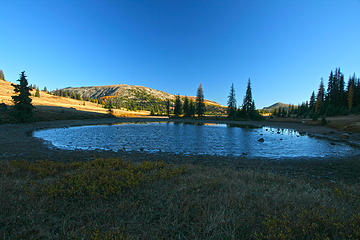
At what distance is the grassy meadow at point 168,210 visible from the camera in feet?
11.3

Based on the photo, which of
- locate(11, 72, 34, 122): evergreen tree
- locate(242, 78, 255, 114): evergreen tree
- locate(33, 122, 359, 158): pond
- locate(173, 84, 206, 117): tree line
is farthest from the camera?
locate(173, 84, 206, 117): tree line

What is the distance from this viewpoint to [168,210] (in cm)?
445

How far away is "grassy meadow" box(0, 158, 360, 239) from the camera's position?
3.46 metres

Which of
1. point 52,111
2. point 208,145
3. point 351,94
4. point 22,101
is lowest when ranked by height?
point 208,145

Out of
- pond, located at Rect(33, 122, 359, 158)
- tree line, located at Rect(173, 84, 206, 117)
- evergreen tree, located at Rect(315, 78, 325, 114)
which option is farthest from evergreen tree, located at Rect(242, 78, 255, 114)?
pond, located at Rect(33, 122, 359, 158)

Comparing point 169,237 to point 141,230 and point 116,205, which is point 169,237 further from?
point 116,205

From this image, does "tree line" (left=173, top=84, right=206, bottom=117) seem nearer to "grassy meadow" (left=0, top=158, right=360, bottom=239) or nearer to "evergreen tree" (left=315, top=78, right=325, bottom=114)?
"evergreen tree" (left=315, top=78, right=325, bottom=114)

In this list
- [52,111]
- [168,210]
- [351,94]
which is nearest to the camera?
[168,210]

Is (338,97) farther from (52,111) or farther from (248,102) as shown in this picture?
(52,111)

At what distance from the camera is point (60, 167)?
27.3 feet

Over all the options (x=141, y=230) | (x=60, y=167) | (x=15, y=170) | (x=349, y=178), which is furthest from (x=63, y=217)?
(x=349, y=178)

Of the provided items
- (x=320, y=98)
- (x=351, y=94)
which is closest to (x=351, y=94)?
(x=351, y=94)

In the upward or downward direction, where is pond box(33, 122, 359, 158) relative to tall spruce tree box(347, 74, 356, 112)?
downward

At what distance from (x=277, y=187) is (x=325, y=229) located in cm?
274
